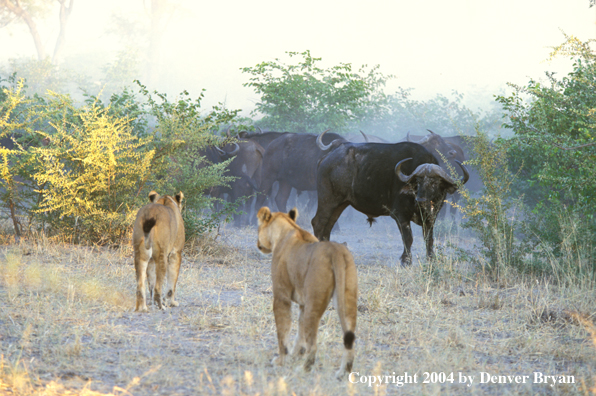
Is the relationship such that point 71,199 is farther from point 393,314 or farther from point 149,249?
point 393,314

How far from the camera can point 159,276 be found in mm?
6020

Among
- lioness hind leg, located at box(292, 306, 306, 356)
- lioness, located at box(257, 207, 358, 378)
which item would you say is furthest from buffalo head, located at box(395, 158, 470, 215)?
lioness hind leg, located at box(292, 306, 306, 356)

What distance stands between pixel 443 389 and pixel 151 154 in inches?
254

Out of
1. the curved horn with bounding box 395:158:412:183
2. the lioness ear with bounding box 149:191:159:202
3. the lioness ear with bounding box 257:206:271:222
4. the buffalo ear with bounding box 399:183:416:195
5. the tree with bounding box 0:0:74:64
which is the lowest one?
the lioness ear with bounding box 257:206:271:222

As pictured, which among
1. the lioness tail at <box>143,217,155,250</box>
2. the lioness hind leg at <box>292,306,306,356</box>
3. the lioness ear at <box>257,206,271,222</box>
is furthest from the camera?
the lioness tail at <box>143,217,155,250</box>

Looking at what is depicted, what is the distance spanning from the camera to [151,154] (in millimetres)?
9305

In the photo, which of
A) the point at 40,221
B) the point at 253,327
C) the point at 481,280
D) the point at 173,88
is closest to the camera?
the point at 253,327

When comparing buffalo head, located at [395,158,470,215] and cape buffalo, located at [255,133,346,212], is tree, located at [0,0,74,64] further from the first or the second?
buffalo head, located at [395,158,470,215]

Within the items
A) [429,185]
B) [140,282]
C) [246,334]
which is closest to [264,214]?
[246,334]

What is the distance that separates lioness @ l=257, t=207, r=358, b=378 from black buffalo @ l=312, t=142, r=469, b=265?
497 centimetres

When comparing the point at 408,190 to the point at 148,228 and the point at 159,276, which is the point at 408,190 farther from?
the point at 148,228

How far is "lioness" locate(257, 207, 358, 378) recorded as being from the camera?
4055mm

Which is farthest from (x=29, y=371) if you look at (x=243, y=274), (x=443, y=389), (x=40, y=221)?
(x=40, y=221)

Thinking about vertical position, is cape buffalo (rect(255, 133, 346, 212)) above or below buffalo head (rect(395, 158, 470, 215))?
above
